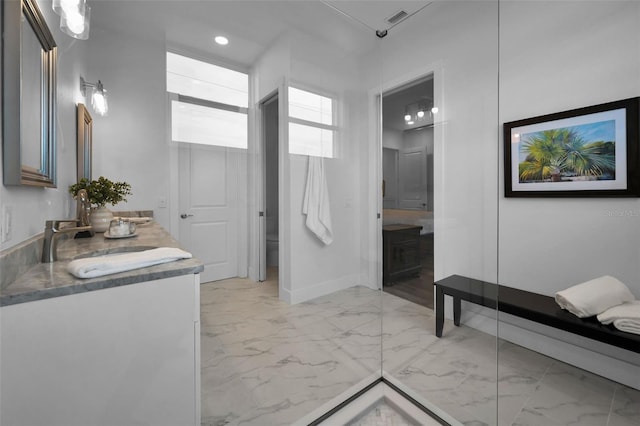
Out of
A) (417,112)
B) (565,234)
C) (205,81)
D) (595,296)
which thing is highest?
(205,81)

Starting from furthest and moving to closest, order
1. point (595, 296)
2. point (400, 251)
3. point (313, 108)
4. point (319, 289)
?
point (319, 289) → point (313, 108) → point (400, 251) → point (595, 296)

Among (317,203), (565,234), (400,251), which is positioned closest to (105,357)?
(317,203)

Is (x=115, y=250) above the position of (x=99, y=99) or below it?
below

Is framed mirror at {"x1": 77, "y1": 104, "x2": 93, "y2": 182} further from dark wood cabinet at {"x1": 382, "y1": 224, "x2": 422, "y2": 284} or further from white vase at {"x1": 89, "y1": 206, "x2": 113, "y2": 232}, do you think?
dark wood cabinet at {"x1": 382, "y1": 224, "x2": 422, "y2": 284}

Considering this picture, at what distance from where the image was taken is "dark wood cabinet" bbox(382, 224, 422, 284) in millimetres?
1755

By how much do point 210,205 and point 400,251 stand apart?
4.29 ft

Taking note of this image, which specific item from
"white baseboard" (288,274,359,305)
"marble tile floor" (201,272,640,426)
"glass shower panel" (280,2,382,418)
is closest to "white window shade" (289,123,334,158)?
"glass shower panel" (280,2,382,418)

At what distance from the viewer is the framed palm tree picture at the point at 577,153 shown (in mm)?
1519

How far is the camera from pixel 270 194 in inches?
86.1

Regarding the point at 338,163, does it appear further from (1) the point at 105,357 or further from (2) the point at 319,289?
(1) the point at 105,357

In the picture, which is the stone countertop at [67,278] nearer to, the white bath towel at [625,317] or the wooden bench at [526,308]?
the wooden bench at [526,308]

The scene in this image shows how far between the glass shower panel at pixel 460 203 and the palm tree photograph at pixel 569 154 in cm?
61

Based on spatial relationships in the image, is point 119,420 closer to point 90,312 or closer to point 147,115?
point 90,312

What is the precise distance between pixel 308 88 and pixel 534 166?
1.67 metres
